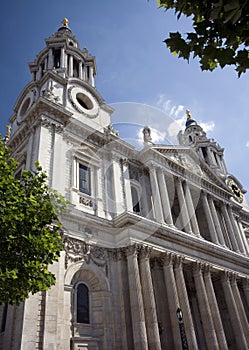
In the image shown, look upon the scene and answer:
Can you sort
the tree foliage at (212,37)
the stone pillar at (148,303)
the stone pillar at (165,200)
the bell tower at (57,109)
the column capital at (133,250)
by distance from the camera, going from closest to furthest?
the tree foliage at (212,37) → the stone pillar at (148,303) → the column capital at (133,250) → the bell tower at (57,109) → the stone pillar at (165,200)

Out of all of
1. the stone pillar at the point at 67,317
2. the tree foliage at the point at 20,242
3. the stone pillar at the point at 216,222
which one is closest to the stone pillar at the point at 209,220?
the stone pillar at the point at 216,222

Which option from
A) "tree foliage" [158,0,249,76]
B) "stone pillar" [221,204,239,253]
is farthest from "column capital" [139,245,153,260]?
"tree foliage" [158,0,249,76]

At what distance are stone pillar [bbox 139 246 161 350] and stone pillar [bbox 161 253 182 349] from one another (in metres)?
1.75

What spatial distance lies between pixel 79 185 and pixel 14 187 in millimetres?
9909

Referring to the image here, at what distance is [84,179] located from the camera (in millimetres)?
21438

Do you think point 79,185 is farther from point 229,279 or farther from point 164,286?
point 229,279

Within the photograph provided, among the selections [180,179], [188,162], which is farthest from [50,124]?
[188,162]

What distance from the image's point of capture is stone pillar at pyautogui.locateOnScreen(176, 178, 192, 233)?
2403cm

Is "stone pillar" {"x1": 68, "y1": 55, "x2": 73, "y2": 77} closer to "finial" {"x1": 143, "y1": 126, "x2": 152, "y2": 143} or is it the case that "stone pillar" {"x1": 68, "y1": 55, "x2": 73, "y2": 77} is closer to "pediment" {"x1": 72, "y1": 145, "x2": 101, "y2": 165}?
"finial" {"x1": 143, "y1": 126, "x2": 152, "y2": 143}

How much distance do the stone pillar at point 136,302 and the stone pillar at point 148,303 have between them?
1.52 feet

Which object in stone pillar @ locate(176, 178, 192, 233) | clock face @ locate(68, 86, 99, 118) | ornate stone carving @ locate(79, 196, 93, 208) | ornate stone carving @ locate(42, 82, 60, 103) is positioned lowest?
ornate stone carving @ locate(79, 196, 93, 208)

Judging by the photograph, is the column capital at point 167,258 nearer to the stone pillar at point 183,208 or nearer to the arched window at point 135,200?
the stone pillar at point 183,208

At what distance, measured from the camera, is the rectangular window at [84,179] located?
68.6ft

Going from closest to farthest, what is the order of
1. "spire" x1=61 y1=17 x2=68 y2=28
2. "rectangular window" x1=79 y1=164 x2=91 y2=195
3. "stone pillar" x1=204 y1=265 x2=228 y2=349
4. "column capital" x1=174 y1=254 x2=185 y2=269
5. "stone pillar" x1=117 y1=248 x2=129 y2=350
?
"stone pillar" x1=117 y1=248 x2=129 y2=350
"stone pillar" x1=204 y1=265 x2=228 y2=349
"column capital" x1=174 y1=254 x2=185 y2=269
"rectangular window" x1=79 y1=164 x2=91 y2=195
"spire" x1=61 y1=17 x2=68 y2=28
